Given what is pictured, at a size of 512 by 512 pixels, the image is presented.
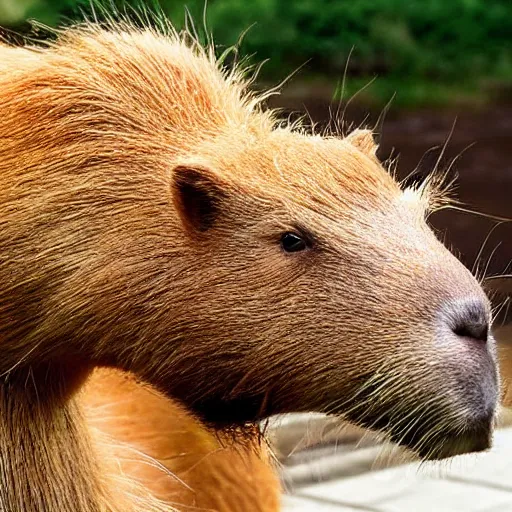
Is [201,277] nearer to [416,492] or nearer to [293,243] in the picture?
[293,243]

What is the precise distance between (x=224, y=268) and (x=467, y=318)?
25cm

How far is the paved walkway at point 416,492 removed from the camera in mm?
2613

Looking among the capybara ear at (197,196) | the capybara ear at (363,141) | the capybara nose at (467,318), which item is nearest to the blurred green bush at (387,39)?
the capybara ear at (363,141)

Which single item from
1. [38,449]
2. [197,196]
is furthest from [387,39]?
[38,449]

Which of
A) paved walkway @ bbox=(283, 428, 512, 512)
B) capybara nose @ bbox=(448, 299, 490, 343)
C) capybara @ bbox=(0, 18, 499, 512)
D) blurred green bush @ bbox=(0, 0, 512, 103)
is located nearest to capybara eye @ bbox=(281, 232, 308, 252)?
capybara @ bbox=(0, 18, 499, 512)

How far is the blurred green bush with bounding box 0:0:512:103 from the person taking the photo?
2100mm

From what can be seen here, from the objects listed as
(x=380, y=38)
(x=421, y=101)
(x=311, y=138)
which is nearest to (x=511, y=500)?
(x=421, y=101)

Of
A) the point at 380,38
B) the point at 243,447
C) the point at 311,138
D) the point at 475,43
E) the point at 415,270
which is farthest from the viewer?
the point at 475,43

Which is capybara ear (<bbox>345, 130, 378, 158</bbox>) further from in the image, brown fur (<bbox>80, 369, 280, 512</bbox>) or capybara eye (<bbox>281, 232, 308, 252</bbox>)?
brown fur (<bbox>80, 369, 280, 512</bbox>)

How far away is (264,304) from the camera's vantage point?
1.19 meters

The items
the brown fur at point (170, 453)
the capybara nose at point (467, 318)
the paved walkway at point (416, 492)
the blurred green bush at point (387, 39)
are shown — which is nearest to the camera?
the capybara nose at point (467, 318)

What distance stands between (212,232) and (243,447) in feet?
0.96

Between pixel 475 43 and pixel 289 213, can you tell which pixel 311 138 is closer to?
pixel 289 213

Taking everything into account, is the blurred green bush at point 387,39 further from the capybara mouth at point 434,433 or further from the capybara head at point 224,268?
the capybara mouth at point 434,433
